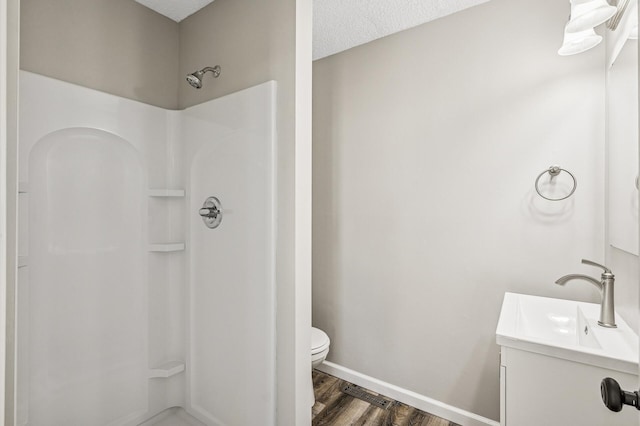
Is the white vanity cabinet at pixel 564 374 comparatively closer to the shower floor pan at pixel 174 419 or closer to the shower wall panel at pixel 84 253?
the shower floor pan at pixel 174 419

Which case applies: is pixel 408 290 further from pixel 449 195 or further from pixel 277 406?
pixel 277 406

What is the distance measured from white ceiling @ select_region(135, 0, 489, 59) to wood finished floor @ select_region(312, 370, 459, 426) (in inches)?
96.0

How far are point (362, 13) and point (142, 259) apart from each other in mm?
1948

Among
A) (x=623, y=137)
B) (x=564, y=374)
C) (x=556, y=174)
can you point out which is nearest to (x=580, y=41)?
(x=623, y=137)

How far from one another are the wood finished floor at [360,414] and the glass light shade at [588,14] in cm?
206

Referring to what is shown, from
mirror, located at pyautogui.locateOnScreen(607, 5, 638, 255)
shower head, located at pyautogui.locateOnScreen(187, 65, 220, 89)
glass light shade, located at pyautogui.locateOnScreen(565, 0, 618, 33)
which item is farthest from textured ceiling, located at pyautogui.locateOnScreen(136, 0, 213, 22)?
mirror, located at pyautogui.locateOnScreen(607, 5, 638, 255)

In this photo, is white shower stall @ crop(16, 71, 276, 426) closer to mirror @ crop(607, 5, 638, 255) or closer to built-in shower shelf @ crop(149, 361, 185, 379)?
built-in shower shelf @ crop(149, 361, 185, 379)

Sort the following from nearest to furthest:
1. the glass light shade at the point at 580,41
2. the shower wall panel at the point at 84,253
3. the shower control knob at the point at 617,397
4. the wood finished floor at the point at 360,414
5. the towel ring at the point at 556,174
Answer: the shower control knob at the point at 617,397 < the glass light shade at the point at 580,41 < the shower wall panel at the point at 84,253 < the towel ring at the point at 556,174 < the wood finished floor at the point at 360,414

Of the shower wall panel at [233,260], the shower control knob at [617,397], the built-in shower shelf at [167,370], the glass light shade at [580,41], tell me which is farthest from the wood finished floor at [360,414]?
the glass light shade at [580,41]

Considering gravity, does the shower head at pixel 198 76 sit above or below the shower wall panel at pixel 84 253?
above

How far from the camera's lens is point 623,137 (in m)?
1.25

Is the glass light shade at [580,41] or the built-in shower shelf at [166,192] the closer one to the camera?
the glass light shade at [580,41]

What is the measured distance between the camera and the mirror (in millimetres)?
1105

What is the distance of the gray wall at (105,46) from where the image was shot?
147 cm
